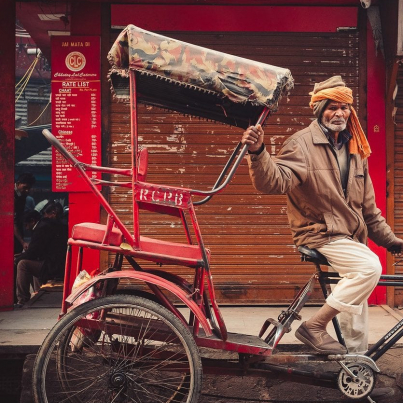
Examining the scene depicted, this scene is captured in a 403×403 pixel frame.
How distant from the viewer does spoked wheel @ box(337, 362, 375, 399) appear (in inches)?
149

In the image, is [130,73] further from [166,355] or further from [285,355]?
[285,355]

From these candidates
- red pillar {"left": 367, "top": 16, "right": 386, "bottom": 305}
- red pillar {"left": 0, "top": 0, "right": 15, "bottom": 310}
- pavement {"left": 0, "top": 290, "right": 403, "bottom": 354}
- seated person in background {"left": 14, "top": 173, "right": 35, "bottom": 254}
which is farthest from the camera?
seated person in background {"left": 14, "top": 173, "right": 35, "bottom": 254}

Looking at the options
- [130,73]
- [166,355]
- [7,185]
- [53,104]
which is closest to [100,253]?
[7,185]

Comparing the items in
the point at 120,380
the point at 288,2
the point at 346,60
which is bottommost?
the point at 120,380

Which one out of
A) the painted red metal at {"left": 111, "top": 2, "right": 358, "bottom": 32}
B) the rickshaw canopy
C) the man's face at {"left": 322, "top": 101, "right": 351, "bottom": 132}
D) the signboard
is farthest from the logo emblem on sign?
the man's face at {"left": 322, "top": 101, "right": 351, "bottom": 132}

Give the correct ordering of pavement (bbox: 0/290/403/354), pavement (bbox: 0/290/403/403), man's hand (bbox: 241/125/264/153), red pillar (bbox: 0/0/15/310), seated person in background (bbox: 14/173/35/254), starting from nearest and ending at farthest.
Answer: man's hand (bbox: 241/125/264/153)
pavement (bbox: 0/290/403/403)
pavement (bbox: 0/290/403/354)
red pillar (bbox: 0/0/15/310)
seated person in background (bbox: 14/173/35/254)

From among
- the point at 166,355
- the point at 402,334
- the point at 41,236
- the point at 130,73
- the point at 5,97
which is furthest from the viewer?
the point at 41,236

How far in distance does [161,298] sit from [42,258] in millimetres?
4743

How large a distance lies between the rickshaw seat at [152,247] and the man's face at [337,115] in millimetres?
1174

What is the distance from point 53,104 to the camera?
6398 mm

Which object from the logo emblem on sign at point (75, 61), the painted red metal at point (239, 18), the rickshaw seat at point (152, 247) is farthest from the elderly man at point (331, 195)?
the logo emblem on sign at point (75, 61)

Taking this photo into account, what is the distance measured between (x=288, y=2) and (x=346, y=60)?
85 centimetres

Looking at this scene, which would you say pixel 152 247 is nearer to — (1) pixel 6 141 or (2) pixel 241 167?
(2) pixel 241 167

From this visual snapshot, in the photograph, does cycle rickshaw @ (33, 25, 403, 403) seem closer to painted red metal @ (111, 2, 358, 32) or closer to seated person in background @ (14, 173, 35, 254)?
painted red metal @ (111, 2, 358, 32)
